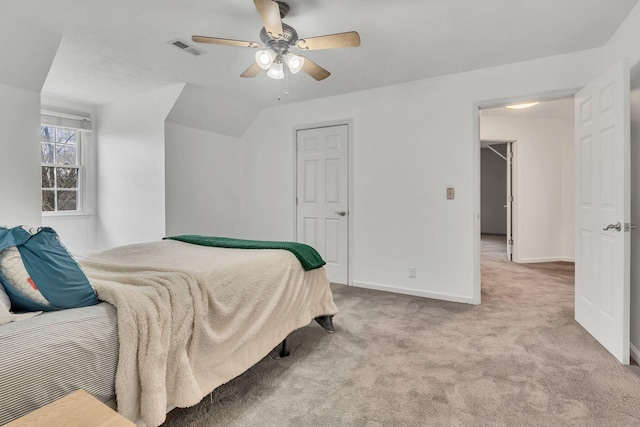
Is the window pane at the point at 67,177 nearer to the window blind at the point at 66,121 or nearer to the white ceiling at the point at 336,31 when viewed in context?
the window blind at the point at 66,121

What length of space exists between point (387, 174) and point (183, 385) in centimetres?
309

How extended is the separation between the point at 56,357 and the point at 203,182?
3.64m

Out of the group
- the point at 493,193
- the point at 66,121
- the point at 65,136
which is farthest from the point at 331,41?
the point at 493,193

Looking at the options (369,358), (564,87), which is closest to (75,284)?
(369,358)

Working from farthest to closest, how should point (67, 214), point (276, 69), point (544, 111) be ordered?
point (544, 111) → point (67, 214) → point (276, 69)

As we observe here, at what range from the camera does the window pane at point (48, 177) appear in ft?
14.0

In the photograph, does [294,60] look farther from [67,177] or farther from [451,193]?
[67,177]

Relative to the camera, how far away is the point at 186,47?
9.33 ft

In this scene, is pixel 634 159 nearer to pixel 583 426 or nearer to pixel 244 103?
pixel 583 426

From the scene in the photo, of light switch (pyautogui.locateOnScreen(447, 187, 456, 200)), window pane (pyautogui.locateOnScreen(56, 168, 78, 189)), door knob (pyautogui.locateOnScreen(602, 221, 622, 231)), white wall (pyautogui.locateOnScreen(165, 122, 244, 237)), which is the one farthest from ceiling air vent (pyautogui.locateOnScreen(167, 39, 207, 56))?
door knob (pyautogui.locateOnScreen(602, 221, 622, 231))

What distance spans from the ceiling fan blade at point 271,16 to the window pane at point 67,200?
13.1 feet

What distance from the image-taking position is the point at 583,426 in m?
1.54

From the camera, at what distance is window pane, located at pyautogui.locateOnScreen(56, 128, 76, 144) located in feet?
14.4

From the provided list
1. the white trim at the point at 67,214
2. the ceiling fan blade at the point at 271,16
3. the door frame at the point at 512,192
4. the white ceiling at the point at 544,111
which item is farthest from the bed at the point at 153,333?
the door frame at the point at 512,192
